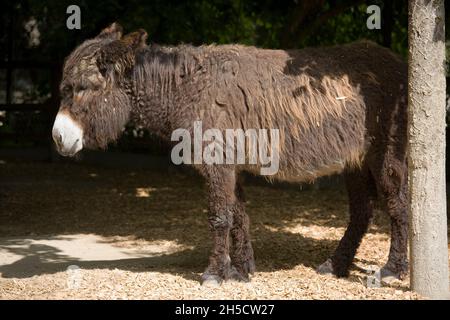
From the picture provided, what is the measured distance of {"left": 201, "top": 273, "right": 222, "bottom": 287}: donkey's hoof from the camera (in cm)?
540

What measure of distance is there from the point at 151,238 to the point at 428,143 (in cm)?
392

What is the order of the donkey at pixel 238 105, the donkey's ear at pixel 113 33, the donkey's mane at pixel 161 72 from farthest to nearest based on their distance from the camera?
the donkey's ear at pixel 113 33 → the donkey's mane at pixel 161 72 → the donkey at pixel 238 105

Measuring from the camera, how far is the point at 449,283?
511 cm

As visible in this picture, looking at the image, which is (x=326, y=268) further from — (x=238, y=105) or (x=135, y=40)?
(x=135, y=40)

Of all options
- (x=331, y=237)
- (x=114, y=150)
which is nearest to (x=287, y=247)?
(x=331, y=237)

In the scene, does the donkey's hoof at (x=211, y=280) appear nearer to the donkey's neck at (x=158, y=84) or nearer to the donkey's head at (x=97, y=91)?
the donkey's neck at (x=158, y=84)

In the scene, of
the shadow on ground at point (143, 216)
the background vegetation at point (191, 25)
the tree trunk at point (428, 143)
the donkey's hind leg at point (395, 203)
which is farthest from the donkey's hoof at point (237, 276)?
the background vegetation at point (191, 25)

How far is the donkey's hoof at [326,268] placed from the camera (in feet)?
19.8

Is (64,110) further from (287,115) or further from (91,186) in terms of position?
(91,186)

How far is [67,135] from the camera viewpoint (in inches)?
210

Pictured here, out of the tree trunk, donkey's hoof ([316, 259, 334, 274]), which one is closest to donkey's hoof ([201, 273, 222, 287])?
donkey's hoof ([316, 259, 334, 274])

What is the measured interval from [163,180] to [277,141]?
6.94 meters

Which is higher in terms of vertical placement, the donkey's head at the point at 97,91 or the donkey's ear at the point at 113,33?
the donkey's ear at the point at 113,33

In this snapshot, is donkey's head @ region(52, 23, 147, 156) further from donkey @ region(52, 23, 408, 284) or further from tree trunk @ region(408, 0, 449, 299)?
tree trunk @ region(408, 0, 449, 299)
